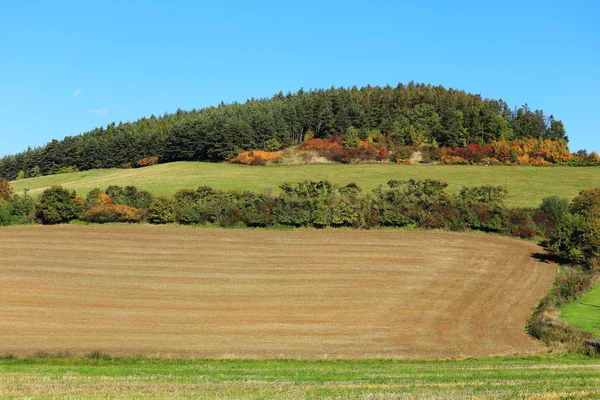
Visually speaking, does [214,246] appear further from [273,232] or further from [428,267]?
[428,267]

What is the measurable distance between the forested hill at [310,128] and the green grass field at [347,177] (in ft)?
27.4

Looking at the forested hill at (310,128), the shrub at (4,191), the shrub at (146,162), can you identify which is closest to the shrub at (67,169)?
the forested hill at (310,128)

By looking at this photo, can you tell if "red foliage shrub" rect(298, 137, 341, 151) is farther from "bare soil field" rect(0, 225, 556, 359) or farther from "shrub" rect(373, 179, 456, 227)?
"bare soil field" rect(0, 225, 556, 359)

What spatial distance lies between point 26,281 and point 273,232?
24.2 meters

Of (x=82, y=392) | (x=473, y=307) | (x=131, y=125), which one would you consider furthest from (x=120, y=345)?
(x=131, y=125)

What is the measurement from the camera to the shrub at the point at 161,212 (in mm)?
65125

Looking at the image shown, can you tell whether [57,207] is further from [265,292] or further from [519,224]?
[519,224]

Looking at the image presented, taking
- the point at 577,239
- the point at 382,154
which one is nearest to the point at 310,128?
the point at 382,154

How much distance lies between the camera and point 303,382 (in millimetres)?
18672

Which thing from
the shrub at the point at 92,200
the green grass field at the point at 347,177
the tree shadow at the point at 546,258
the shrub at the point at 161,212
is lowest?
the tree shadow at the point at 546,258

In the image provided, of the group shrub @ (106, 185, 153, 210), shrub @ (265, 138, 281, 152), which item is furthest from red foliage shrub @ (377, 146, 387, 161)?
shrub @ (106, 185, 153, 210)

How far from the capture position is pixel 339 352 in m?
32.5

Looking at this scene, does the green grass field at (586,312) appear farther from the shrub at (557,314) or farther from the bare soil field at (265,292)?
the bare soil field at (265,292)

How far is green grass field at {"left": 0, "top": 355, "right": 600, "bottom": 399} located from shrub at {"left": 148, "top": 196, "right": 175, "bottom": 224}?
42588mm
